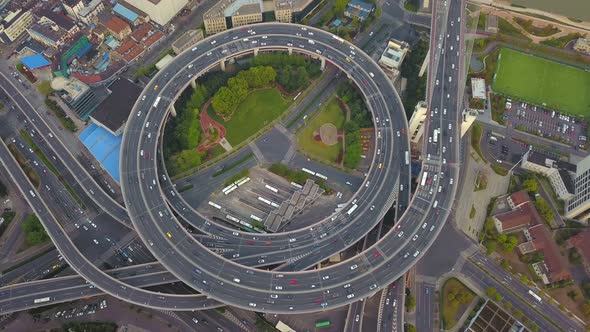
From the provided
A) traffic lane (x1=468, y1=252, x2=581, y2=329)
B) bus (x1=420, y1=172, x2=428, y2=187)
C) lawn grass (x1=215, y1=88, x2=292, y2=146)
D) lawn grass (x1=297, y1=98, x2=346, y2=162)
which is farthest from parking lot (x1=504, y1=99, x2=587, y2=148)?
lawn grass (x1=215, y1=88, x2=292, y2=146)

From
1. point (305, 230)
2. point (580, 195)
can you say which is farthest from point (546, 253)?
point (305, 230)

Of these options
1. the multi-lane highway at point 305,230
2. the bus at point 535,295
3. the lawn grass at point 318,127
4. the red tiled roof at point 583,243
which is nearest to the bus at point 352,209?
the multi-lane highway at point 305,230

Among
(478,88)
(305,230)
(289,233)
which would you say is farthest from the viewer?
(478,88)

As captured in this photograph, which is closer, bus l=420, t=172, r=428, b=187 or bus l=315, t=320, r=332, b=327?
bus l=315, t=320, r=332, b=327

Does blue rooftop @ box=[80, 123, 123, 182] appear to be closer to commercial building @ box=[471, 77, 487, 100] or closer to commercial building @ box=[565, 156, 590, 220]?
commercial building @ box=[471, 77, 487, 100]

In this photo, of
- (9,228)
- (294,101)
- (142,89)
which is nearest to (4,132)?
(9,228)

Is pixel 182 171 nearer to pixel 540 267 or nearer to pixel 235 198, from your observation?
pixel 235 198

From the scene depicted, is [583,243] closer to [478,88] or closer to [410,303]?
[410,303]
